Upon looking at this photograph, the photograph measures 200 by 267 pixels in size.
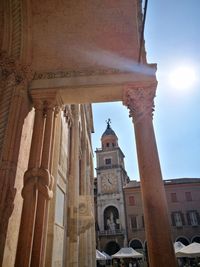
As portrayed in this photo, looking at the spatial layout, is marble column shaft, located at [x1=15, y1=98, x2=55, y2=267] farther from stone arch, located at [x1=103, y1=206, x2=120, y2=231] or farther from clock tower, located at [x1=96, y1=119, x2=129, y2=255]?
stone arch, located at [x1=103, y1=206, x2=120, y2=231]

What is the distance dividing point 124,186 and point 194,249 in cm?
2581

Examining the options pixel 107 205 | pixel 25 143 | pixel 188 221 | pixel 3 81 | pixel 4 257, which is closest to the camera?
pixel 4 257

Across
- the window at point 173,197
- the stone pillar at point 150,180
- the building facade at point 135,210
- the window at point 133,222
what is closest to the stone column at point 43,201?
the stone pillar at point 150,180

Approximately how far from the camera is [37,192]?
384 centimetres

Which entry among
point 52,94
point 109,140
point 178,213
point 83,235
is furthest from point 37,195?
point 109,140

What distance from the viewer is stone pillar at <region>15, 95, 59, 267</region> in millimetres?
3426

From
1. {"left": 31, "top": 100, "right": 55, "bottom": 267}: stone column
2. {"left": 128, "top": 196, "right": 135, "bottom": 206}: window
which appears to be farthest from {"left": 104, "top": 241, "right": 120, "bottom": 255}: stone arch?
{"left": 31, "top": 100, "right": 55, "bottom": 267}: stone column

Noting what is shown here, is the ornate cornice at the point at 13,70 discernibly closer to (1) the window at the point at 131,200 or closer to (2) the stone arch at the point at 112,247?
(1) the window at the point at 131,200

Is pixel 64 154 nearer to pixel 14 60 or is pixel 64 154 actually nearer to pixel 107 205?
pixel 14 60

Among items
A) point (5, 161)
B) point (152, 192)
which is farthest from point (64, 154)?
point (152, 192)

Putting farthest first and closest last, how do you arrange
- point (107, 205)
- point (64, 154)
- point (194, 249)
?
point (107, 205)
point (194, 249)
point (64, 154)

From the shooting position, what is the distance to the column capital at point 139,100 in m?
4.63

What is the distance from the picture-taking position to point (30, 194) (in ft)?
12.4

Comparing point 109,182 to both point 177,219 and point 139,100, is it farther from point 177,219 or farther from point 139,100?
point 139,100
